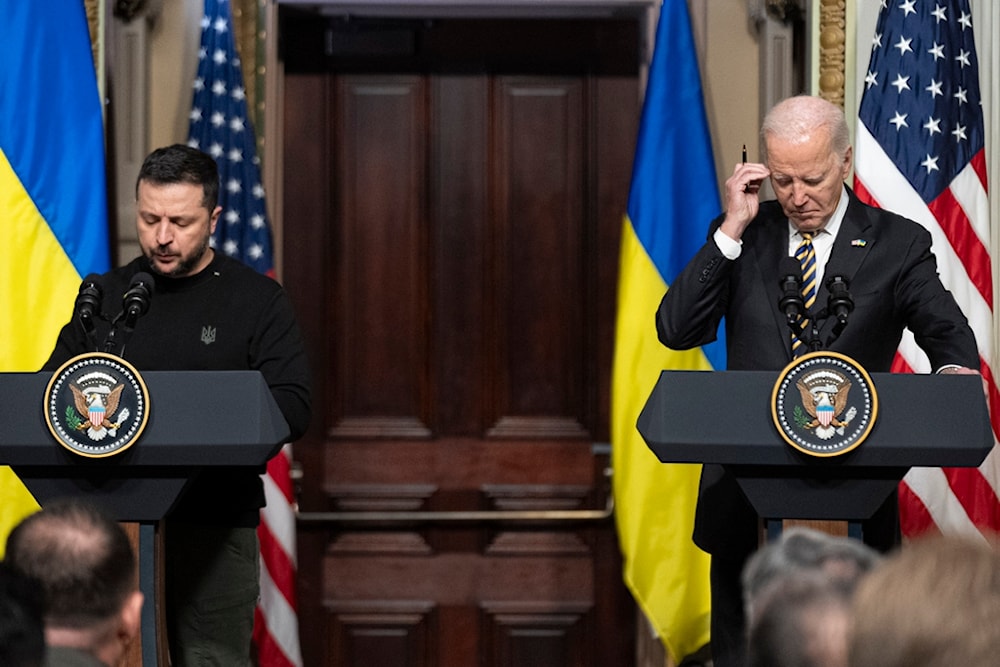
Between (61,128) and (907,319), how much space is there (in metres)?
2.69

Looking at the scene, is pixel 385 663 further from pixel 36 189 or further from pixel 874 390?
pixel 874 390

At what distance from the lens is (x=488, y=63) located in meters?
5.66

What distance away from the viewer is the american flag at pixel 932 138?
15.8 ft

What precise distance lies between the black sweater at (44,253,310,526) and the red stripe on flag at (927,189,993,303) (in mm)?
2312

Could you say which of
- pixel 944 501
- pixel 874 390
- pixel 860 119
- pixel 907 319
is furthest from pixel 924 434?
pixel 860 119

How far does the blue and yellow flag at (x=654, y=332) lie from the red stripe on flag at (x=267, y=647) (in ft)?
3.96

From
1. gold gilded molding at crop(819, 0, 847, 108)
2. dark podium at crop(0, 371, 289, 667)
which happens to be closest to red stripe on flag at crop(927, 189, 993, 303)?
A: gold gilded molding at crop(819, 0, 847, 108)

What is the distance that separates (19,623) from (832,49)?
399cm

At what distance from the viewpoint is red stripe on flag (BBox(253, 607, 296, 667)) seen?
4.98m

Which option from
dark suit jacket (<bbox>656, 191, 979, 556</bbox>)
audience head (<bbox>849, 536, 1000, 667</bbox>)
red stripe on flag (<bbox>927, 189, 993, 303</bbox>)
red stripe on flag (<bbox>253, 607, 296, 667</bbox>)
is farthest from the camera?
red stripe on flag (<bbox>253, 607, 296, 667</bbox>)

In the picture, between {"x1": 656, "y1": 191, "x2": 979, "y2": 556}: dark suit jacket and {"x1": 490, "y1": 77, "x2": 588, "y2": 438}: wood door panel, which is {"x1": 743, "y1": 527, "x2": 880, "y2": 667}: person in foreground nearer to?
{"x1": 656, "y1": 191, "x2": 979, "y2": 556}: dark suit jacket

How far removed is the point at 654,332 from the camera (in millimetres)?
5012

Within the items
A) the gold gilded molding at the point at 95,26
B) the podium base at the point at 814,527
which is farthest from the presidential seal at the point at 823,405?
the gold gilded molding at the point at 95,26

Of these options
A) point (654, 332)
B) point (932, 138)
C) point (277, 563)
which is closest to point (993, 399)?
point (932, 138)
